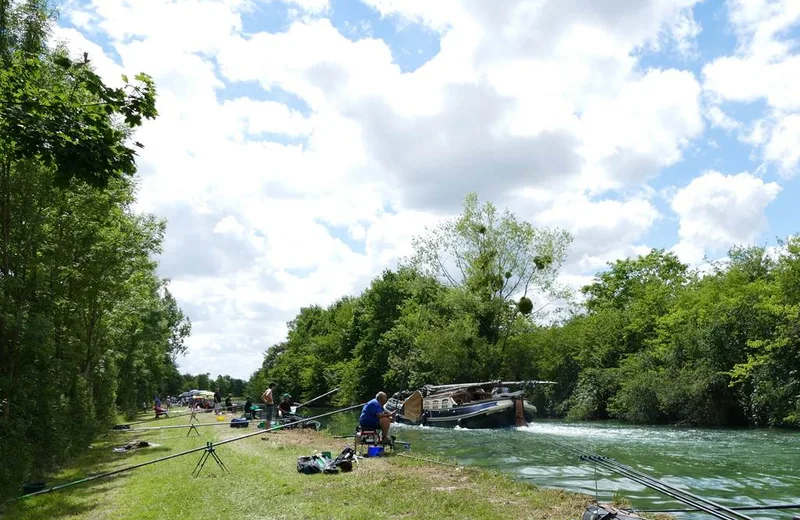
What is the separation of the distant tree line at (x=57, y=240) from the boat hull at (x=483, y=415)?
17.1 metres

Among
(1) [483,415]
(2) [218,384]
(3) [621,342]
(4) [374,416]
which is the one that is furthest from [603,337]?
(2) [218,384]

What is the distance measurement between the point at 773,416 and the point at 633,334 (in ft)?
52.8

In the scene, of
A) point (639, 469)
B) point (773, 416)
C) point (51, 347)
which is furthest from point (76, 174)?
point (773, 416)

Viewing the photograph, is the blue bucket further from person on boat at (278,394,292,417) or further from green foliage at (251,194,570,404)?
green foliage at (251,194,570,404)

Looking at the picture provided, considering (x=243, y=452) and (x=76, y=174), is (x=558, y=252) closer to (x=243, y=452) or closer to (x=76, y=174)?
(x=243, y=452)

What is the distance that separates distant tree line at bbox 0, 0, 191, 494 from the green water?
10.6 metres

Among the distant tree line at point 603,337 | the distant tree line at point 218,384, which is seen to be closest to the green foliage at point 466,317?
the distant tree line at point 603,337

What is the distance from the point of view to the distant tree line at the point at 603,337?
29609 mm

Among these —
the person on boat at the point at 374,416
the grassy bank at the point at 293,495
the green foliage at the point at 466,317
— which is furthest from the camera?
the green foliage at the point at 466,317

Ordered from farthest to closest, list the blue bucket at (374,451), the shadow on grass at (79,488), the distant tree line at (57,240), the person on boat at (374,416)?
the person on boat at (374,416) < the blue bucket at (374,451) < the shadow on grass at (79,488) < the distant tree line at (57,240)

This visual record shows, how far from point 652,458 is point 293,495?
1204cm

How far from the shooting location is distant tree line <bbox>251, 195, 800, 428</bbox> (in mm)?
29609

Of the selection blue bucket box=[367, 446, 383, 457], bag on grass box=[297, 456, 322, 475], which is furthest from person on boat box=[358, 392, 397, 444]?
bag on grass box=[297, 456, 322, 475]

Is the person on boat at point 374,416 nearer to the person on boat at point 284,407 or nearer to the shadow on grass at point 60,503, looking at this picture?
the shadow on grass at point 60,503
